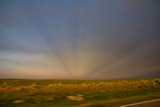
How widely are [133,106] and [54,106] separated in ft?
20.0

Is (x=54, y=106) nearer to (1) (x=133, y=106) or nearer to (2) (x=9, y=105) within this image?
(2) (x=9, y=105)

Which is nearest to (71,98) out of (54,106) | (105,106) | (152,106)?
(54,106)

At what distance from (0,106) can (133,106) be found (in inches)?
407

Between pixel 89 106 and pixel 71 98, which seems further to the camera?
pixel 71 98

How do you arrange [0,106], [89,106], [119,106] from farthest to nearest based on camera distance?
[0,106]
[89,106]
[119,106]

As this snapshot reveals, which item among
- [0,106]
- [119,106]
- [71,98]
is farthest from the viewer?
[71,98]

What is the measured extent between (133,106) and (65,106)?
17.2 ft

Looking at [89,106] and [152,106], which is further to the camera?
[89,106]

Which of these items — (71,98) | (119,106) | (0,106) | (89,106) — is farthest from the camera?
(71,98)

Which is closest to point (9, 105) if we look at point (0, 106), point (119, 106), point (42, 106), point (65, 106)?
point (0, 106)

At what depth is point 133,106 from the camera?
19.0 m

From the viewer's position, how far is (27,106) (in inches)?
843

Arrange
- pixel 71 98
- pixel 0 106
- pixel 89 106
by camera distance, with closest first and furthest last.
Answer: pixel 89 106 < pixel 0 106 < pixel 71 98

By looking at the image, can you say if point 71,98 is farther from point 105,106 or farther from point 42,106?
point 105,106
